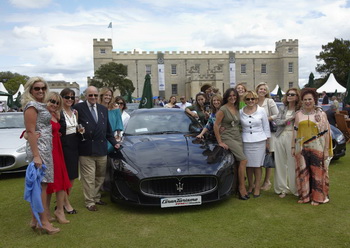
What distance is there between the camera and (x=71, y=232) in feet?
12.6

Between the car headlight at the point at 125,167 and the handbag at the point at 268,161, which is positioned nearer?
the car headlight at the point at 125,167

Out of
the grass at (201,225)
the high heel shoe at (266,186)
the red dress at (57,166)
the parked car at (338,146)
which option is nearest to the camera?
the grass at (201,225)

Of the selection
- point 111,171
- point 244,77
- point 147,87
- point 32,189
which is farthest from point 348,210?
point 244,77

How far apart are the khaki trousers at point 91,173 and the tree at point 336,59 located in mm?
45120

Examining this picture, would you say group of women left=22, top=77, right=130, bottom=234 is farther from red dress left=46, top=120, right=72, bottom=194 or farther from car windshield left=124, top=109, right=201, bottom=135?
car windshield left=124, top=109, right=201, bottom=135

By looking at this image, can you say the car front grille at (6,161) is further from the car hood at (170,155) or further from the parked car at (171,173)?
the parked car at (171,173)

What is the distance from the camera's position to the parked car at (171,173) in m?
4.20

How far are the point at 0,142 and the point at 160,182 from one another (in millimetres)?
4504

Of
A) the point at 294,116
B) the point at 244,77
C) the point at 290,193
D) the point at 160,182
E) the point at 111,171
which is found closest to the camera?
the point at 160,182

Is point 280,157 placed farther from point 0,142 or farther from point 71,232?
point 0,142

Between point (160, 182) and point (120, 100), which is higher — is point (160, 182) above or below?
below

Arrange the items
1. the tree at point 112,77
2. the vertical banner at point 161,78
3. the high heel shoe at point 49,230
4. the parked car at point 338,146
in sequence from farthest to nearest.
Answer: the vertical banner at point 161,78 < the tree at point 112,77 < the parked car at point 338,146 < the high heel shoe at point 49,230

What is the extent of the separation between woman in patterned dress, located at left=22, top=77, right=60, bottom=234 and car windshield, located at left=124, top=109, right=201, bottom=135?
2.00 meters

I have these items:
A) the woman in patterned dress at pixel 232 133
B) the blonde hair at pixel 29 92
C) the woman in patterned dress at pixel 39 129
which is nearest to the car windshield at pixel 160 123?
the woman in patterned dress at pixel 232 133
